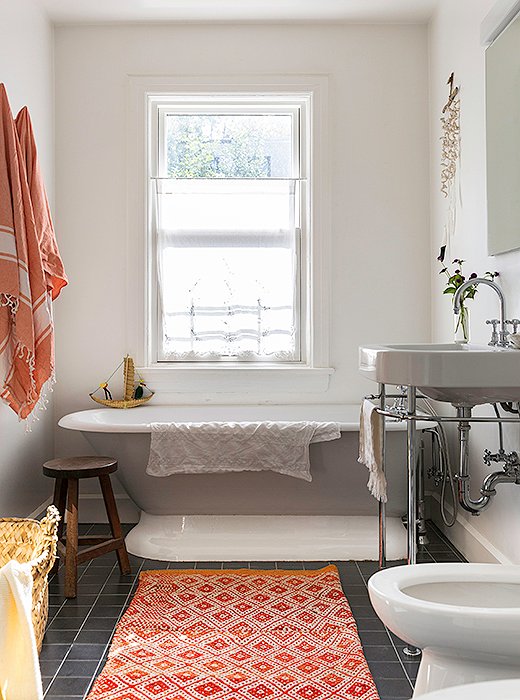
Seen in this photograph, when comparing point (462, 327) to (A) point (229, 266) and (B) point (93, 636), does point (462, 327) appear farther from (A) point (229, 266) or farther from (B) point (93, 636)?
(B) point (93, 636)

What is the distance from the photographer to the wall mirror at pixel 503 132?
9.00ft

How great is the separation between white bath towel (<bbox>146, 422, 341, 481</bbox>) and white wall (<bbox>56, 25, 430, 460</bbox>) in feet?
2.42

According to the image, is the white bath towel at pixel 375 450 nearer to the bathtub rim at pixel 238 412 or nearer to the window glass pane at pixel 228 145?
the bathtub rim at pixel 238 412

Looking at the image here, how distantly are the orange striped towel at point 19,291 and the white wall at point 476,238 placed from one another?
1823 mm

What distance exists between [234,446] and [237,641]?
1032mm

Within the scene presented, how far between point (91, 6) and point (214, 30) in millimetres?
653

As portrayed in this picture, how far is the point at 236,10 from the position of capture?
159 inches

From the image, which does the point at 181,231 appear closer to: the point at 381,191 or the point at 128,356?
the point at 128,356

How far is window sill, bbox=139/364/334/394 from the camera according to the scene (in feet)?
13.8

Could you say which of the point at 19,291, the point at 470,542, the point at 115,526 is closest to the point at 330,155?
the point at 19,291

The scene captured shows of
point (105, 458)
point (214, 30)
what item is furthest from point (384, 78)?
point (105, 458)

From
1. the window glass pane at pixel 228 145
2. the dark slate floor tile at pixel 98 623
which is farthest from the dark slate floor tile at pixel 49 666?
the window glass pane at pixel 228 145

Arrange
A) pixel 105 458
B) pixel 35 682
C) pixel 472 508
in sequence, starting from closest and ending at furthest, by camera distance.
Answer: pixel 35 682 → pixel 472 508 → pixel 105 458

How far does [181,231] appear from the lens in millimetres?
4371
